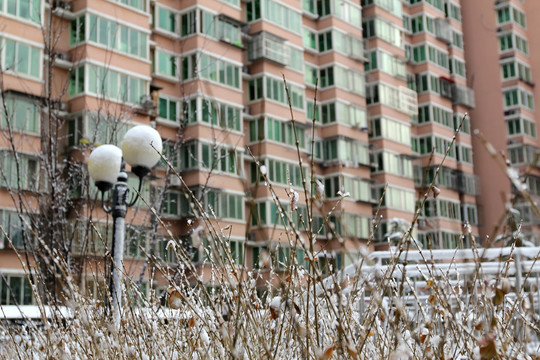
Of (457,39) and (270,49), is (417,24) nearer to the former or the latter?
(457,39)

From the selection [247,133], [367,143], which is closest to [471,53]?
[367,143]

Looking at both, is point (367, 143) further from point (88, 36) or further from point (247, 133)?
point (88, 36)

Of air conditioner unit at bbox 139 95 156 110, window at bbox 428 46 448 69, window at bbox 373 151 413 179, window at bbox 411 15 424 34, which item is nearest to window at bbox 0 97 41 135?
air conditioner unit at bbox 139 95 156 110

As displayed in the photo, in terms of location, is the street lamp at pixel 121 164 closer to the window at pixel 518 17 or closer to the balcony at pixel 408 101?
the balcony at pixel 408 101

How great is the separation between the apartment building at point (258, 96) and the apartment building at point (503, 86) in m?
1.18

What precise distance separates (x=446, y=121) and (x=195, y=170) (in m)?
19.5

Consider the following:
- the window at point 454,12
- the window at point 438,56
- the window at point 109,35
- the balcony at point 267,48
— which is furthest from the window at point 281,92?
the window at point 454,12

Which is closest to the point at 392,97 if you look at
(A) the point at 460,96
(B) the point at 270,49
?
(A) the point at 460,96

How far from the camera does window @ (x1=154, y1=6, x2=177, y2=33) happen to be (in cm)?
3184

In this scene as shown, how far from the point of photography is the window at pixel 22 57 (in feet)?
80.9

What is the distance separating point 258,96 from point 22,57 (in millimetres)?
12062

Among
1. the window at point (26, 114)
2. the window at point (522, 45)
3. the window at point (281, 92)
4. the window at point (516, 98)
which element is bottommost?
the window at point (26, 114)

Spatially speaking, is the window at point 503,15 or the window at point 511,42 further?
the window at point 503,15

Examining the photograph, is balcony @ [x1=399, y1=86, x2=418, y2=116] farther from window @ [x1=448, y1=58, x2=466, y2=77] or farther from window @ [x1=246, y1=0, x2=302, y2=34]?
window @ [x1=246, y1=0, x2=302, y2=34]
